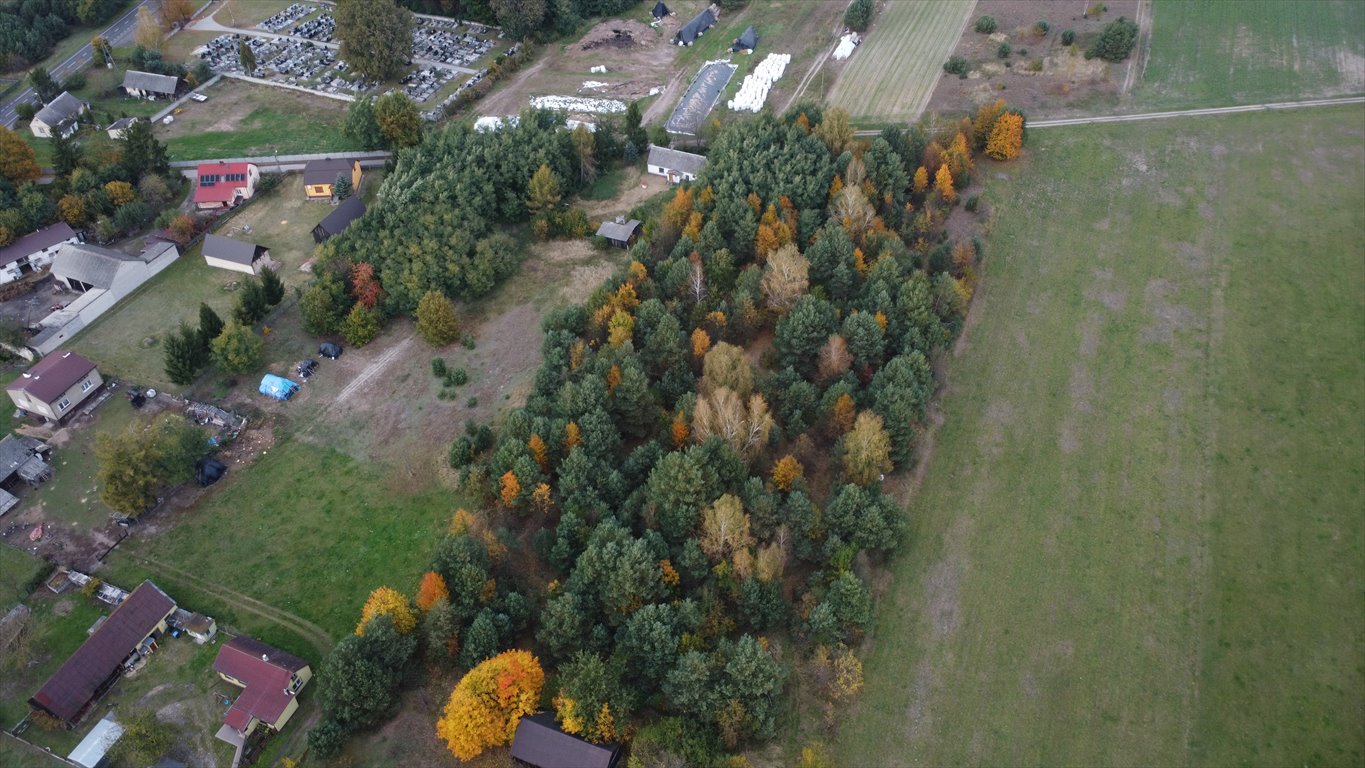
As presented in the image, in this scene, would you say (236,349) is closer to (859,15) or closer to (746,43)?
(746,43)

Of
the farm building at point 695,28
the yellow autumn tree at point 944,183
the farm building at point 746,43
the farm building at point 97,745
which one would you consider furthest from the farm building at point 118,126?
the yellow autumn tree at point 944,183

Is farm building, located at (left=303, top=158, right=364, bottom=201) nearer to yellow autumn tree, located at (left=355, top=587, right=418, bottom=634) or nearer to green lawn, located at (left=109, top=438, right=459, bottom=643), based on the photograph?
green lawn, located at (left=109, top=438, right=459, bottom=643)

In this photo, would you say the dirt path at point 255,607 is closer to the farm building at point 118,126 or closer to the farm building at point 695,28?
the farm building at point 118,126

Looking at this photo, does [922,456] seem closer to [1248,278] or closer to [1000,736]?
[1000,736]

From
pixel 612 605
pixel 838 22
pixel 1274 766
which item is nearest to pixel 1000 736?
pixel 1274 766

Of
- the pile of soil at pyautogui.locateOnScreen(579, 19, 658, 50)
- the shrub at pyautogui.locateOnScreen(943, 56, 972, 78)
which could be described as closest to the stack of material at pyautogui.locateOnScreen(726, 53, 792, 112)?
the pile of soil at pyautogui.locateOnScreen(579, 19, 658, 50)

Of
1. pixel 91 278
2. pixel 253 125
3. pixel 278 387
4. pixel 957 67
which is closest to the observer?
pixel 278 387

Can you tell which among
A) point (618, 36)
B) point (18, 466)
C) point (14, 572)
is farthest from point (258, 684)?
point (618, 36)
